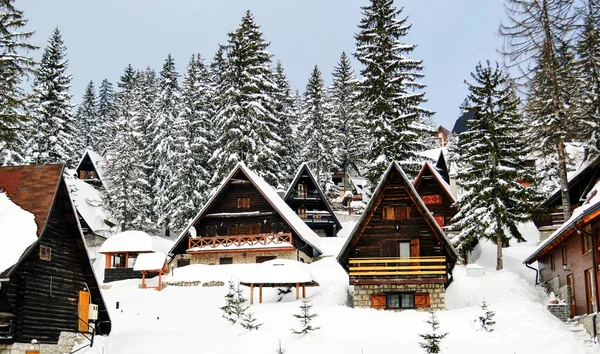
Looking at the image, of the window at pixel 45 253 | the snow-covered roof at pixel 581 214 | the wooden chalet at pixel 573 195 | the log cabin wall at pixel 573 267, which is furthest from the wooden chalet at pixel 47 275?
the wooden chalet at pixel 573 195

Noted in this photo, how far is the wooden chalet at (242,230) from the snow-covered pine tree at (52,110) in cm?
1257

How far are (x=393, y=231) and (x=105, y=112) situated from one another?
86.1 meters

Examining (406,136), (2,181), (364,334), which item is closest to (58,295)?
(2,181)

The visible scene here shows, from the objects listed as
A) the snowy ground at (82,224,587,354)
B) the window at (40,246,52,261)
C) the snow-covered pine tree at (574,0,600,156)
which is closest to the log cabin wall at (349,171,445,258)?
the snowy ground at (82,224,587,354)

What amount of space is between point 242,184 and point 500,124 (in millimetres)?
17125

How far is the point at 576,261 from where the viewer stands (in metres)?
25.3

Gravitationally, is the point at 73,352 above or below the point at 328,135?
below

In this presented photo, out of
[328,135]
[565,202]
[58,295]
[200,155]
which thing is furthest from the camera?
[328,135]

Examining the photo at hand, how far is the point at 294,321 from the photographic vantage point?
24.4 meters

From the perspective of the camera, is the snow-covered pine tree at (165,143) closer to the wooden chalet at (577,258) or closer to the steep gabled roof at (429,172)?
the steep gabled roof at (429,172)

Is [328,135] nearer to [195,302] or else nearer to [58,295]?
[195,302]

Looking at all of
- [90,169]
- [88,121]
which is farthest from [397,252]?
[88,121]

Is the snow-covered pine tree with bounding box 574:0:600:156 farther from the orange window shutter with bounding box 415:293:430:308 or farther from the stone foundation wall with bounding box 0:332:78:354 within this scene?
the stone foundation wall with bounding box 0:332:78:354

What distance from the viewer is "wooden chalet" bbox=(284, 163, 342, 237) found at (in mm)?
50344
